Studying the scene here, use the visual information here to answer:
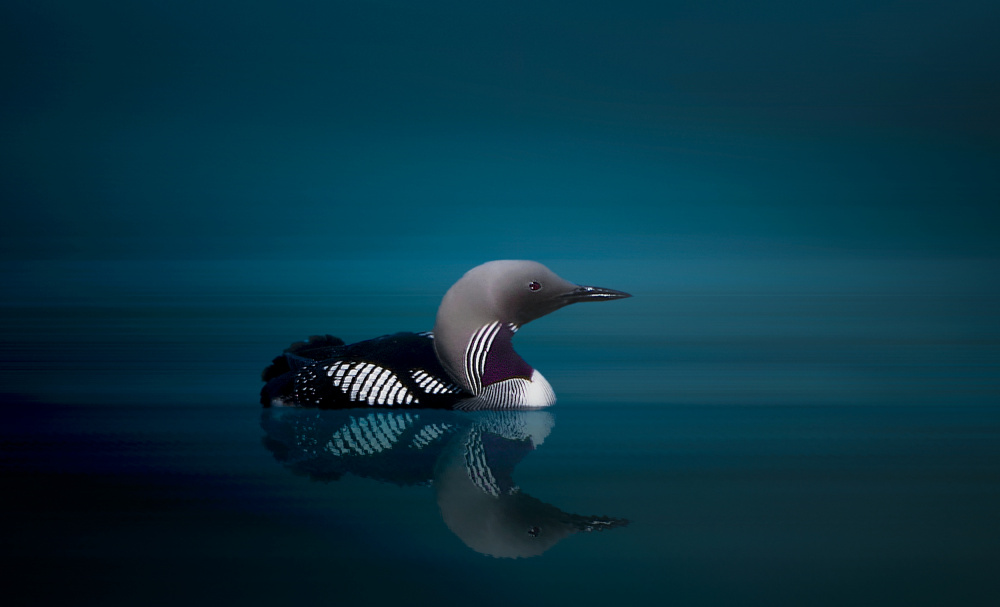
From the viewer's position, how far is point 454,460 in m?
2.80

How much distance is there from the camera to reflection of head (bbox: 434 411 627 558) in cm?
211

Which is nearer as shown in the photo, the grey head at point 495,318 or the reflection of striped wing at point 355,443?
the reflection of striped wing at point 355,443

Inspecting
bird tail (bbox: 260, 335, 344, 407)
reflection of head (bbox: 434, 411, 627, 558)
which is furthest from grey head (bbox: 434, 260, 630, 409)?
bird tail (bbox: 260, 335, 344, 407)

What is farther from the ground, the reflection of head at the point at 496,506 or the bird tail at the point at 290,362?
the bird tail at the point at 290,362

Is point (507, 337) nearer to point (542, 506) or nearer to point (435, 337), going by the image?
point (435, 337)

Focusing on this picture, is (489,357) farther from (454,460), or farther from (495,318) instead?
(454,460)

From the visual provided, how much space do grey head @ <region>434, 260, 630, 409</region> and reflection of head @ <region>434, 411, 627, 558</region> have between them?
28cm

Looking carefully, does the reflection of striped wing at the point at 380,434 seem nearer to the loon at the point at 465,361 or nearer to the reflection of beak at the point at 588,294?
the loon at the point at 465,361

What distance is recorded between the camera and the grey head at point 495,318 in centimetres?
333

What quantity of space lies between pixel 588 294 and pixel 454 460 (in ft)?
3.10

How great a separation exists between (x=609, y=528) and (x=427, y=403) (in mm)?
1314

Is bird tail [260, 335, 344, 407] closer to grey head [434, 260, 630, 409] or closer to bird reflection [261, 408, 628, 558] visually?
bird reflection [261, 408, 628, 558]

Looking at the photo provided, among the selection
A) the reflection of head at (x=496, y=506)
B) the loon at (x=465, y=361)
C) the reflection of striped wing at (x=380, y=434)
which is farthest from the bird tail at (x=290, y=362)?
the reflection of head at (x=496, y=506)

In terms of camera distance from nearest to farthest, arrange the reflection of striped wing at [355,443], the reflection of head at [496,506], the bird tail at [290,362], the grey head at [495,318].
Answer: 1. the reflection of head at [496,506]
2. the reflection of striped wing at [355,443]
3. the grey head at [495,318]
4. the bird tail at [290,362]
